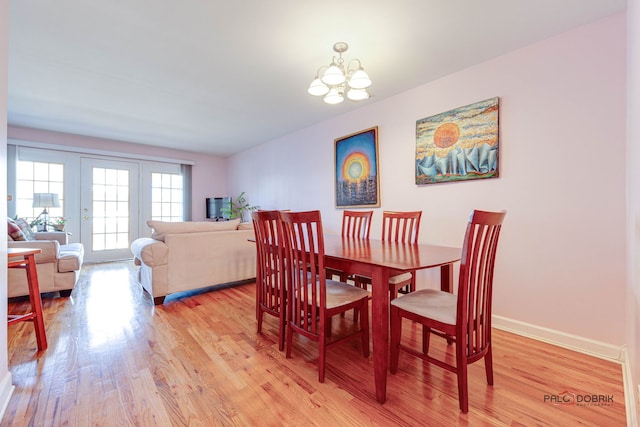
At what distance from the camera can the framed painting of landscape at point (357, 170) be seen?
3.21m

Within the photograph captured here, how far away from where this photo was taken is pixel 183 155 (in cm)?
579

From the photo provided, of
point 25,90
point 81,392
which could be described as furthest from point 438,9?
point 25,90

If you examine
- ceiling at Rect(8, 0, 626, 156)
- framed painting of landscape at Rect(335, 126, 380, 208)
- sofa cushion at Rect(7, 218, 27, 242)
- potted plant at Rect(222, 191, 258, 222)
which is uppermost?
ceiling at Rect(8, 0, 626, 156)

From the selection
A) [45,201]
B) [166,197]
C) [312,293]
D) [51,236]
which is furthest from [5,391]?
[166,197]

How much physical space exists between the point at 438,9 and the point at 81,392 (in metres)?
3.03

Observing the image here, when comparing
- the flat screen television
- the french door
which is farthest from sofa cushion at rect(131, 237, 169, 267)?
the french door

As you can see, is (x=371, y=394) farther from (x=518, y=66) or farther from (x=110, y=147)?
(x=110, y=147)

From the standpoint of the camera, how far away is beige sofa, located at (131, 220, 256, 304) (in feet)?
8.87

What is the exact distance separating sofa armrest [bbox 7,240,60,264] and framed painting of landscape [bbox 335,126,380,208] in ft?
10.4

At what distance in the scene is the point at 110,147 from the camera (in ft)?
16.3

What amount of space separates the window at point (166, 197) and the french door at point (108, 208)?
1.01ft

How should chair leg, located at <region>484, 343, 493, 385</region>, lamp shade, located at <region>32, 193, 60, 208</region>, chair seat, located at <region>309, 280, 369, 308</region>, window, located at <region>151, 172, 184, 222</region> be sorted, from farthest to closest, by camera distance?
window, located at <region>151, 172, 184, 222</region> < lamp shade, located at <region>32, 193, 60, 208</region> < chair seat, located at <region>309, 280, 369, 308</region> < chair leg, located at <region>484, 343, 493, 385</region>

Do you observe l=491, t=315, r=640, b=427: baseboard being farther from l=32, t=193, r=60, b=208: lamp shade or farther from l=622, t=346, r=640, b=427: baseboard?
l=32, t=193, r=60, b=208: lamp shade

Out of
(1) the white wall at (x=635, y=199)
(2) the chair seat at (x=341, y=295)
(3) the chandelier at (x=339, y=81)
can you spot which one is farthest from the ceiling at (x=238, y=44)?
(2) the chair seat at (x=341, y=295)
